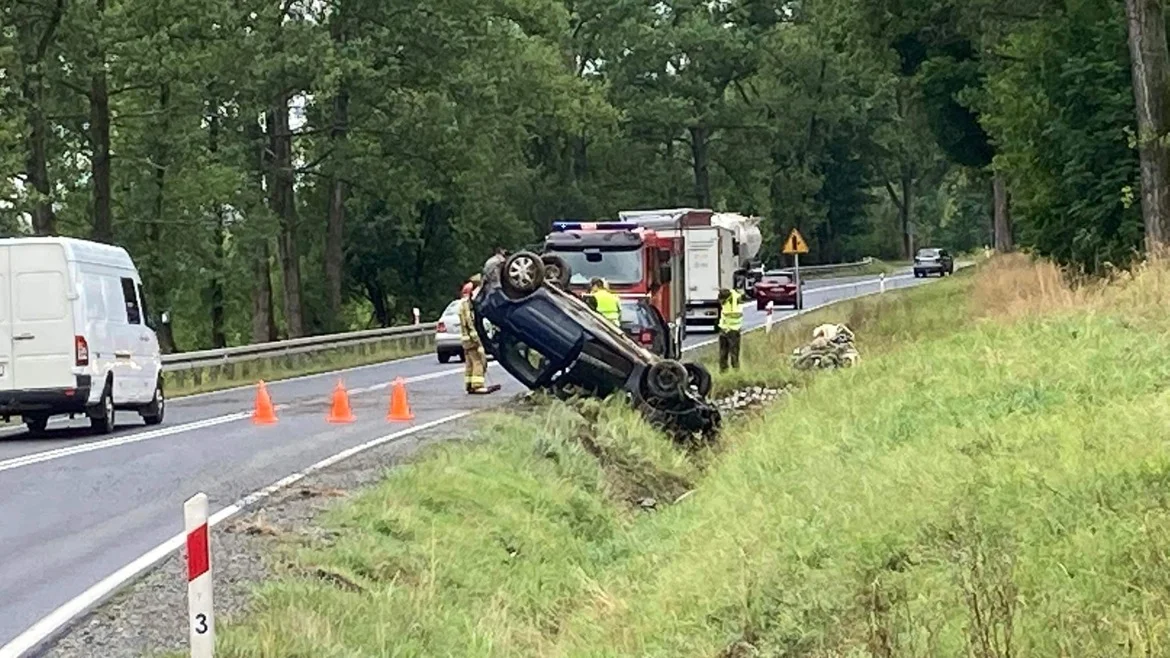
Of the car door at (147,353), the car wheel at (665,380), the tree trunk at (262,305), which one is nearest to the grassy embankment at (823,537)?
the car wheel at (665,380)

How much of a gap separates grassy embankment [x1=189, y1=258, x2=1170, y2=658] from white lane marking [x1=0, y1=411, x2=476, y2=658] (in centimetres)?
87

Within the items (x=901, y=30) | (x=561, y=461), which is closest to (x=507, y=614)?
(x=561, y=461)

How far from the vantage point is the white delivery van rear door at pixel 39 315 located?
→ 2112 cm

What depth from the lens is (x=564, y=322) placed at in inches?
855

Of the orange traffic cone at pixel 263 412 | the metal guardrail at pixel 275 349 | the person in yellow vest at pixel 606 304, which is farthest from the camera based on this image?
the metal guardrail at pixel 275 349

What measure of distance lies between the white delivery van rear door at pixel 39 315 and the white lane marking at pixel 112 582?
5.65 metres

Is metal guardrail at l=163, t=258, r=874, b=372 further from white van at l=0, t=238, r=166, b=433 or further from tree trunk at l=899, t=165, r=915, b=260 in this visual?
tree trunk at l=899, t=165, r=915, b=260

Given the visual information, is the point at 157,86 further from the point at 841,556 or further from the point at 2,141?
the point at 841,556

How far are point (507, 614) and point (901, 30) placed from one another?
28458 millimetres

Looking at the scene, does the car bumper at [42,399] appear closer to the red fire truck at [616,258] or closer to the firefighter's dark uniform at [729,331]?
the red fire truck at [616,258]

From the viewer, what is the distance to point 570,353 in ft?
71.6

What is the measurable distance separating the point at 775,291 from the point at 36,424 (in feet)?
130

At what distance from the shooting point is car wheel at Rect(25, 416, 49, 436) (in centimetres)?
2206

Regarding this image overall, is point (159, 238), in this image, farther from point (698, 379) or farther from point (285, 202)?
point (698, 379)
